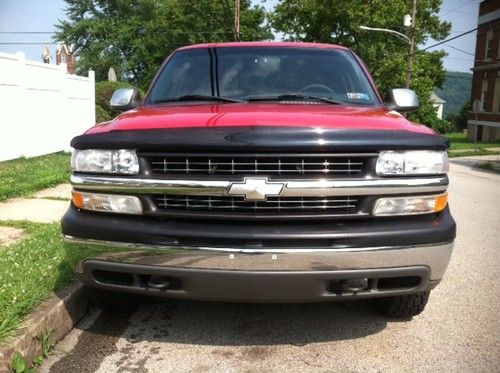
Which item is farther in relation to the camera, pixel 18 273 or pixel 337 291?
pixel 18 273

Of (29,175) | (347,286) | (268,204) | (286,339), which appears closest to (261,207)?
(268,204)

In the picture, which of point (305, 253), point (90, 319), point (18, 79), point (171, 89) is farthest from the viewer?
point (18, 79)

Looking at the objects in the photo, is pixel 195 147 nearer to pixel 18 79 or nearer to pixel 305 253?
pixel 305 253

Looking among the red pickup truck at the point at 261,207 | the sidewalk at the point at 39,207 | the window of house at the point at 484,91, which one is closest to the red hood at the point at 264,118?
the red pickup truck at the point at 261,207

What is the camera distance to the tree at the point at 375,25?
3897cm

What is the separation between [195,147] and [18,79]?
10423mm

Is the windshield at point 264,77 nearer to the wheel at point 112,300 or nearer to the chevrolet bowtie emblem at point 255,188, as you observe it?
the chevrolet bowtie emblem at point 255,188

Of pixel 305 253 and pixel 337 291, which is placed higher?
pixel 305 253

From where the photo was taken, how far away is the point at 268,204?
2.78 m

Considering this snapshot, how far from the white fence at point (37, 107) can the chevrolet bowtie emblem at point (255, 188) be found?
975 cm

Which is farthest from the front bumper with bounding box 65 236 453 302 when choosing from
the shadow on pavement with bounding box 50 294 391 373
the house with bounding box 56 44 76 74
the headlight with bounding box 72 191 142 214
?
the house with bounding box 56 44 76 74

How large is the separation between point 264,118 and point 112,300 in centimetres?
157

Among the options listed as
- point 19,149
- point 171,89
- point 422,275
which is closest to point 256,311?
point 422,275

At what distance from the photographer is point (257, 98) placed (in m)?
3.76
